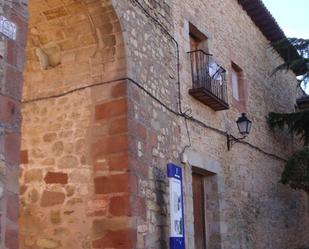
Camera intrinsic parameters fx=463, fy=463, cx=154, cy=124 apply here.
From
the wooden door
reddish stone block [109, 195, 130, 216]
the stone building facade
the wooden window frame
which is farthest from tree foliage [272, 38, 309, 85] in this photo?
reddish stone block [109, 195, 130, 216]

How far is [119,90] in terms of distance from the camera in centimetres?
522

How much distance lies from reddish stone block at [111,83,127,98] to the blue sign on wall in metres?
1.06

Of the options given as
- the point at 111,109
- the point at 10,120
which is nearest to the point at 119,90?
the point at 111,109

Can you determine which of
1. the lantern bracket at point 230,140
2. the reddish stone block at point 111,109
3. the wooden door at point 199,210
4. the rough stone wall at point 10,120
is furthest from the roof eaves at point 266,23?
the rough stone wall at point 10,120

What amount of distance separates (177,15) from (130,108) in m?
2.55

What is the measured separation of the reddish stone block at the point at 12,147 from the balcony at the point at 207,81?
3955mm

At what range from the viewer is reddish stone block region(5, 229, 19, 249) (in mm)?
3150

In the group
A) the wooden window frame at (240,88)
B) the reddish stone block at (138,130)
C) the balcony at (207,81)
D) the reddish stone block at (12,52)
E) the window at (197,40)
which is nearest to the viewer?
the reddish stone block at (12,52)

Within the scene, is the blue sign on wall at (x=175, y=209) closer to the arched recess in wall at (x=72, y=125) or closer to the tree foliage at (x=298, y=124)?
the arched recess in wall at (x=72, y=125)

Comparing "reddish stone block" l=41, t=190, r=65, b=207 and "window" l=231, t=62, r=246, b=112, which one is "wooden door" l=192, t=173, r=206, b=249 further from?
"reddish stone block" l=41, t=190, r=65, b=207

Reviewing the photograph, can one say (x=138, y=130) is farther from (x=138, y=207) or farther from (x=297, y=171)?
(x=297, y=171)

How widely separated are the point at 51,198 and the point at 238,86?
532 cm

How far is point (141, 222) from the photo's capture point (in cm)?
501

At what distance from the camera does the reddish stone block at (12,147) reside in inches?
130
